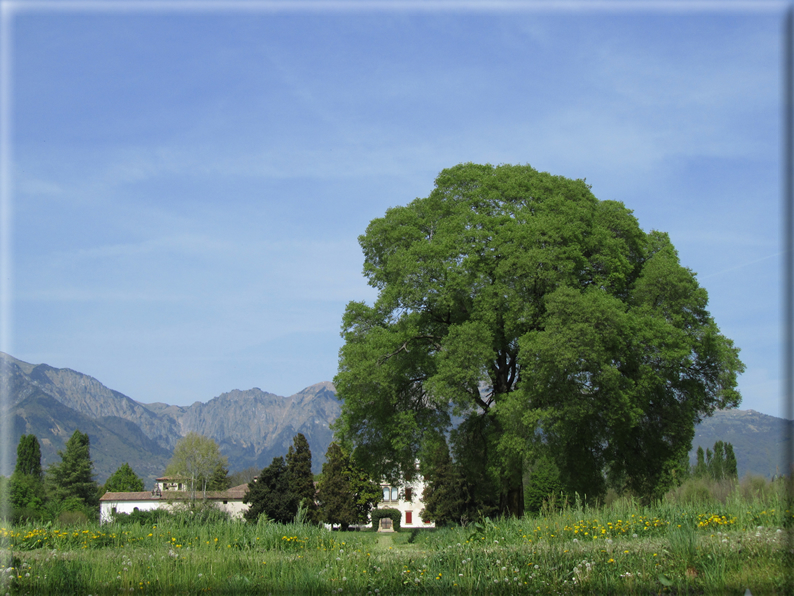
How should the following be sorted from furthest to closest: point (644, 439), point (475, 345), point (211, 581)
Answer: point (644, 439) < point (475, 345) < point (211, 581)

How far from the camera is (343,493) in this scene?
182 ft

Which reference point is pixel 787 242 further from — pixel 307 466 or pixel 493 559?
pixel 307 466

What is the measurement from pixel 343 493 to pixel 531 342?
42.8 m

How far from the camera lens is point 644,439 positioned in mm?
19672

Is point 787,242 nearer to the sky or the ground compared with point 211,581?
nearer to the sky

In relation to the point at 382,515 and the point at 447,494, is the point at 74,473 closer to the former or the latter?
the point at 382,515

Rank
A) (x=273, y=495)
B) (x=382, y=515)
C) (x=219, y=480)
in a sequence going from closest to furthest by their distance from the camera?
(x=273, y=495) < (x=382, y=515) < (x=219, y=480)

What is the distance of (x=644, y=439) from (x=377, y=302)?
9.69 metres

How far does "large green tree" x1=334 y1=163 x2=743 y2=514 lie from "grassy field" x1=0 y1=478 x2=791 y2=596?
7026 mm

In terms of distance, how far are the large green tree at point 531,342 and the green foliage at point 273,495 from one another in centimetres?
2321

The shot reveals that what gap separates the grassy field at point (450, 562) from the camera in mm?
7348

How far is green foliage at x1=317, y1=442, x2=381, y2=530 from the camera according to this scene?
54750 mm

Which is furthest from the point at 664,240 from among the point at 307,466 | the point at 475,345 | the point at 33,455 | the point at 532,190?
the point at 33,455

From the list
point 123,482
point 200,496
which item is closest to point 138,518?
point 200,496
